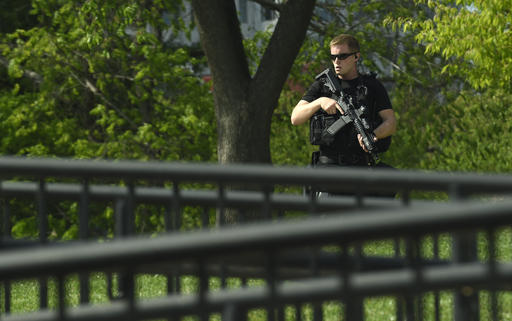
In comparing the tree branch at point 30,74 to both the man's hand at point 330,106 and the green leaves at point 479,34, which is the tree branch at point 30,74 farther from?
the man's hand at point 330,106

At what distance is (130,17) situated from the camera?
14484 millimetres

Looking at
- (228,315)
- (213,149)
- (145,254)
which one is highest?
(145,254)

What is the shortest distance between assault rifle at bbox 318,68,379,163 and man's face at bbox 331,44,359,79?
9 cm

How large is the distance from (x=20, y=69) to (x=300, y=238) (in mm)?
16746

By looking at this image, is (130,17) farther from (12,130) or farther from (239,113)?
(12,130)

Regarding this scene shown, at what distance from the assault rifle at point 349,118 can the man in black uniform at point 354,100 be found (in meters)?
0.03

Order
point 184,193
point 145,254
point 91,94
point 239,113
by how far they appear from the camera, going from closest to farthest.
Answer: point 145,254 < point 184,193 < point 239,113 < point 91,94

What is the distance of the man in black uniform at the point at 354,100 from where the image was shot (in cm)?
681

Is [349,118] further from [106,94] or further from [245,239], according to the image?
[106,94]

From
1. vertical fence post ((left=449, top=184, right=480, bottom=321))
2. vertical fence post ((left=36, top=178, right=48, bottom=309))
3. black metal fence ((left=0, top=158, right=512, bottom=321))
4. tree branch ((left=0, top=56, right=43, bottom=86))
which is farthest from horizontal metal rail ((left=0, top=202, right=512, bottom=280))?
tree branch ((left=0, top=56, right=43, bottom=86))

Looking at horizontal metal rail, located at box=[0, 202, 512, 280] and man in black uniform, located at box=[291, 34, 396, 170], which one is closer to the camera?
horizontal metal rail, located at box=[0, 202, 512, 280]

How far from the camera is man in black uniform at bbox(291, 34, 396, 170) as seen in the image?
681 centimetres

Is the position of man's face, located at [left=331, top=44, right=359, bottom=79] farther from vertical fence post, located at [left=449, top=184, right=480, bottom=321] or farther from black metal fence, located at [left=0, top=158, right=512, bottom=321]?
vertical fence post, located at [left=449, top=184, right=480, bottom=321]

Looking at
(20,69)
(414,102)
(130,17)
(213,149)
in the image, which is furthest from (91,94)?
(414,102)
